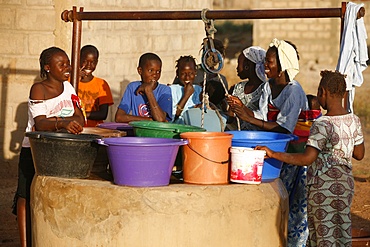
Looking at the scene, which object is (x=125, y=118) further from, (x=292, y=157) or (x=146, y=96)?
(x=292, y=157)

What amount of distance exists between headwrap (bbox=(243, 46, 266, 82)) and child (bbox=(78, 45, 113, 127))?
53.3 inches

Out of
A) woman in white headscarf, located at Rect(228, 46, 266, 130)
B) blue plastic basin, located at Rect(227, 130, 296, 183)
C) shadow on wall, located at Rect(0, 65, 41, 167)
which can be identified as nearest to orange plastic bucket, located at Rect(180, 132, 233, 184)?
blue plastic basin, located at Rect(227, 130, 296, 183)

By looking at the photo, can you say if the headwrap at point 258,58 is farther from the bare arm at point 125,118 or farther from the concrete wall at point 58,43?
the concrete wall at point 58,43

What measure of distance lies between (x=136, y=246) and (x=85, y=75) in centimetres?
256

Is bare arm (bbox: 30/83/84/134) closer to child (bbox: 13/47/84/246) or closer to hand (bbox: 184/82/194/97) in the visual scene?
child (bbox: 13/47/84/246)

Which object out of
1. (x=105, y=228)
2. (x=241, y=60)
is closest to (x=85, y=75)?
(x=241, y=60)

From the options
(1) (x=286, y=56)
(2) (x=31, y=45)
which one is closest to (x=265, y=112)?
(1) (x=286, y=56)

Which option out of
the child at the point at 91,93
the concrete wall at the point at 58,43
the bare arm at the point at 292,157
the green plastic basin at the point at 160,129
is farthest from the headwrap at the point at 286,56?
the concrete wall at the point at 58,43

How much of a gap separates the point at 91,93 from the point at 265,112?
1713 millimetres

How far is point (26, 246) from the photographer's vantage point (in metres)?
6.00

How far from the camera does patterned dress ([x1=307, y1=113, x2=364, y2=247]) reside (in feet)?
17.5

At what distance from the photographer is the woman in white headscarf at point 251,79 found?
6406 mm

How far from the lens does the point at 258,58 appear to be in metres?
6.54

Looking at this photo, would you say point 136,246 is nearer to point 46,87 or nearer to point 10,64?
point 46,87
